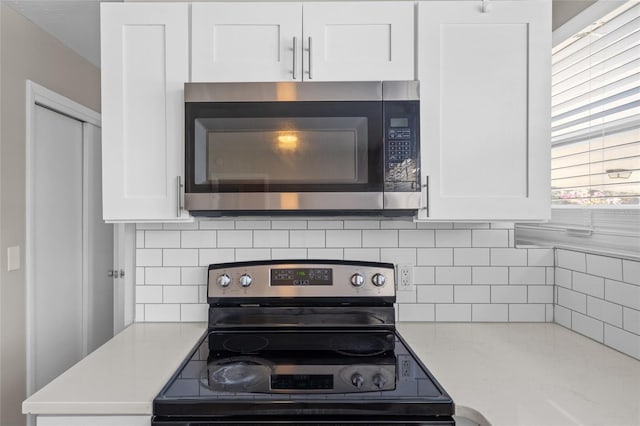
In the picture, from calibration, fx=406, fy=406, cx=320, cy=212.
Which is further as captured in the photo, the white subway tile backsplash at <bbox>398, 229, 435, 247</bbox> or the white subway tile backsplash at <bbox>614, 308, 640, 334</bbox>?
the white subway tile backsplash at <bbox>398, 229, 435, 247</bbox>

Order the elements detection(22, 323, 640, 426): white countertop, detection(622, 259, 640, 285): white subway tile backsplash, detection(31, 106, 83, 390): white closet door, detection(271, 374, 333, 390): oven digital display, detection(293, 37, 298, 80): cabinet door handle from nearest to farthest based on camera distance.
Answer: detection(22, 323, 640, 426): white countertop → detection(271, 374, 333, 390): oven digital display → detection(622, 259, 640, 285): white subway tile backsplash → detection(293, 37, 298, 80): cabinet door handle → detection(31, 106, 83, 390): white closet door

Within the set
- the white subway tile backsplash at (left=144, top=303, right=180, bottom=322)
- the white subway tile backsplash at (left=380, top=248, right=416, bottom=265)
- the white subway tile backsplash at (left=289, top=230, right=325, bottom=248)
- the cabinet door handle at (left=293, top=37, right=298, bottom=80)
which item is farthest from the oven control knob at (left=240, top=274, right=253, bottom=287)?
the cabinet door handle at (left=293, top=37, right=298, bottom=80)

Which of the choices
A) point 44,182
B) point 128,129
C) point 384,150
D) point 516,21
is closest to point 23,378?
point 44,182

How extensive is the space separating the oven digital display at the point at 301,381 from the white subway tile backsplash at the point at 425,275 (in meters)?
0.67

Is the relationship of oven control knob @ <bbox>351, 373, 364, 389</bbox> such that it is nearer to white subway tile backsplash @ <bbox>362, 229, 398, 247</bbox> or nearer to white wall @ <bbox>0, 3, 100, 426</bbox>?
white subway tile backsplash @ <bbox>362, 229, 398, 247</bbox>

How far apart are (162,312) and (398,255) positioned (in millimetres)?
1002

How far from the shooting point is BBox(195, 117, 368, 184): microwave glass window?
1340 mm

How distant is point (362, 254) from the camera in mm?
1675

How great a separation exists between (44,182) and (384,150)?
200 centimetres

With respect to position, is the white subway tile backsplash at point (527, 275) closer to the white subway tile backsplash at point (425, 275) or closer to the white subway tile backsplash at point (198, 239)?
the white subway tile backsplash at point (425, 275)

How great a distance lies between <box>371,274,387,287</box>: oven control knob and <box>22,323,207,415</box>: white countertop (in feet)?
2.26

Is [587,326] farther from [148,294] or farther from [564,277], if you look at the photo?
[148,294]

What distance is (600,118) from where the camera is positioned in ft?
4.78

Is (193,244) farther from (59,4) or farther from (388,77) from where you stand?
(59,4)
